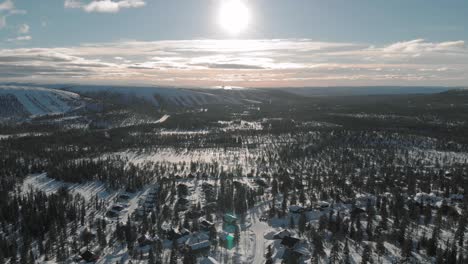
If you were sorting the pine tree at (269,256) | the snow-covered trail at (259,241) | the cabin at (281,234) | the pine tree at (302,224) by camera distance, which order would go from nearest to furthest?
the pine tree at (269,256), the snow-covered trail at (259,241), the cabin at (281,234), the pine tree at (302,224)

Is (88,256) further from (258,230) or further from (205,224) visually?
(258,230)

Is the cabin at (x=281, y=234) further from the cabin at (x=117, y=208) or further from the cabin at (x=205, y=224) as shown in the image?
the cabin at (x=117, y=208)

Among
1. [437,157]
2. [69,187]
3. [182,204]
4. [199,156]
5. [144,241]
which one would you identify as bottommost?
[199,156]

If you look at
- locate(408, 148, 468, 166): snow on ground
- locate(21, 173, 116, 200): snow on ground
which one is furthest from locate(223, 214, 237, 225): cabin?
locate(408, 148, 468, 166): snow on ground

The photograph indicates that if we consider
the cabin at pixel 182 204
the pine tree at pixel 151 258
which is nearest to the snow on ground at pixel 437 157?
the cabin at pixel 182 204

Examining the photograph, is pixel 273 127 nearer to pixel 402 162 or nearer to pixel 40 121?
pixel 402 162

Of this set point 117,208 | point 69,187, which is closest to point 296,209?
point 117,208

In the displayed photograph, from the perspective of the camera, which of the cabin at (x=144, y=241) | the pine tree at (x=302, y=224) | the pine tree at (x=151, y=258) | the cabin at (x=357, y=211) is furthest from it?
the cabin at (x=357, y=211)

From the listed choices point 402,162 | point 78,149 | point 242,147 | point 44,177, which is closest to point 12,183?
point 44,177

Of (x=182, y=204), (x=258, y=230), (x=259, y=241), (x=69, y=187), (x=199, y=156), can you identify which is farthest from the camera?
(x=199, y=156)

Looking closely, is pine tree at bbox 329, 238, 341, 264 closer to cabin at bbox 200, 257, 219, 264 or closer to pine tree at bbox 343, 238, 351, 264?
pine tree at bbox 343, 238, 351, 264

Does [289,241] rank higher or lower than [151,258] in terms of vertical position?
higher
